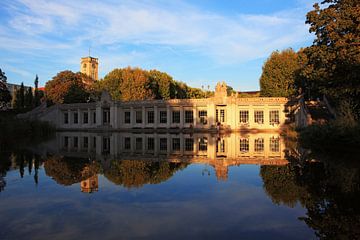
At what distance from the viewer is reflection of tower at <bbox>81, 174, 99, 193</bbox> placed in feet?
30.4

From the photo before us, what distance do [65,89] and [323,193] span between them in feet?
219

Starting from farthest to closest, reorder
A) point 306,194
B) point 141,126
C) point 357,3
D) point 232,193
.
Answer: point 141,126 → point 357,3 → point 232,193 → point 306,194

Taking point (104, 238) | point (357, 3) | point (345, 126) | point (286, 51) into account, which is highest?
point (286, 51)

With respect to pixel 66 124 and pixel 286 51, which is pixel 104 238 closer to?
pixel 286 51

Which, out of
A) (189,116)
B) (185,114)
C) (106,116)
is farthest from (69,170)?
(106,116)

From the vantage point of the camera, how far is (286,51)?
2211 inches

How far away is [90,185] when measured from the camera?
9930 millimetres

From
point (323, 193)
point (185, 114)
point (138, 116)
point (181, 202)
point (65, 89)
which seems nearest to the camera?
point (181, 202)

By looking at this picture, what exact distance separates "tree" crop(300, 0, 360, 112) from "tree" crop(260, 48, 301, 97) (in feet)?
101

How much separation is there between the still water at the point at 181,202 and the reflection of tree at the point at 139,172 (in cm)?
4

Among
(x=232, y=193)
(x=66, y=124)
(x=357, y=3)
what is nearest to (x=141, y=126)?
(x=66, y=124)

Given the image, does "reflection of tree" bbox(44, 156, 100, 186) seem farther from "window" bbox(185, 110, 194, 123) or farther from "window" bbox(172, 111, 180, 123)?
"window" bbox(172, 111, 180, 123)

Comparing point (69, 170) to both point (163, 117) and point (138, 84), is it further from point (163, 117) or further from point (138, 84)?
point (138, 84)

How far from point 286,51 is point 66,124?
42.2 m
